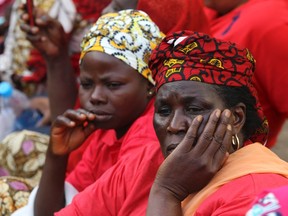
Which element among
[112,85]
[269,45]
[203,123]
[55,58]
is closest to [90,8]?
[55,58]

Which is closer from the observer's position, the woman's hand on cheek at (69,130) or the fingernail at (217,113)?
the fingernail at (217,113)

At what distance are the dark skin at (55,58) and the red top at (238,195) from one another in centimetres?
237

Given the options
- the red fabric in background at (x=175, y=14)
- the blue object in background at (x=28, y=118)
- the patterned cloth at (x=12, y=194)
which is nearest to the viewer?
the patterned cloth at (x=12, y=194)

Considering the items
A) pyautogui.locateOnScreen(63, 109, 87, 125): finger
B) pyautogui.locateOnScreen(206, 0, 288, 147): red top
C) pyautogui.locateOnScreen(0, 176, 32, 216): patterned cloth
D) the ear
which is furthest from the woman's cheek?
pyautogui.locateOnScreen(206, 0, 288, 147): red top

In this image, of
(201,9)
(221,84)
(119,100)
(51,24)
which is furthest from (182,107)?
(51,24)

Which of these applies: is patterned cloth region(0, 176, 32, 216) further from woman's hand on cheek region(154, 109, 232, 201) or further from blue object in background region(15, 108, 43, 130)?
blue object in background region(15, 108, 43, 130)

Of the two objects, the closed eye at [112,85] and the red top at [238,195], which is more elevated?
the red top at [238,195]

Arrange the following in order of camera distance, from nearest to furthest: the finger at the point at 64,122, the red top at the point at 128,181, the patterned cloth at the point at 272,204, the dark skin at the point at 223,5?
the patterned cloth at the point at 272,204 → the red top at the point at 128,181 → the finger at the point at 64,122 → the dark skin at the point at 223,5

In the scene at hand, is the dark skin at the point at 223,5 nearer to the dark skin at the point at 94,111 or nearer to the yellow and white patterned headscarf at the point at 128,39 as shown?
the yellow and white patterned headscarf at the point at 128,39

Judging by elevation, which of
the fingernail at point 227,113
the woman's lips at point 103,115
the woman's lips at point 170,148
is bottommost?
the woman's lips at point 103,115

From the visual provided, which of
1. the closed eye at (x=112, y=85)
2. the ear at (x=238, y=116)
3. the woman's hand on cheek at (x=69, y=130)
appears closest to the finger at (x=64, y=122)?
the woman's hand on cheek at (x=69, y=130)

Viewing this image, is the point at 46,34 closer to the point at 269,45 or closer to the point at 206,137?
the point at 269,45

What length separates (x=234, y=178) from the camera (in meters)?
2.26

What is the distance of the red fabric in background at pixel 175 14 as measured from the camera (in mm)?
3805
